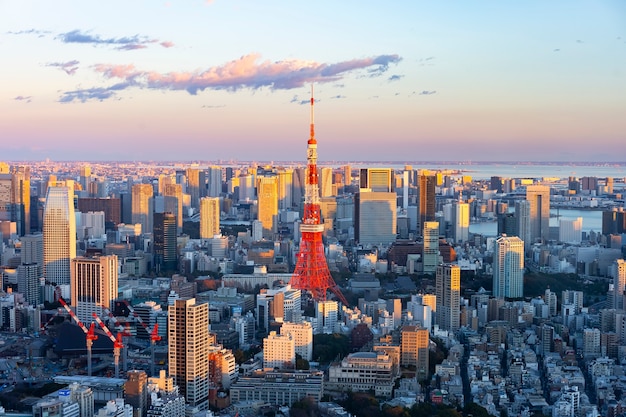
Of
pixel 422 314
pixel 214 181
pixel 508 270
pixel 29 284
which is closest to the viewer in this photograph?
pixel 422 314

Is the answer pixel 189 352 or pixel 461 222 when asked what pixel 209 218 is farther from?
pixel 189 352

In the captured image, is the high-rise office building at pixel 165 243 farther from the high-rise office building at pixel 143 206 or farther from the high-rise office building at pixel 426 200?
the high-rise office building at pixel 426 200

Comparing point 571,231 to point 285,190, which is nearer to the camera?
point 571,231

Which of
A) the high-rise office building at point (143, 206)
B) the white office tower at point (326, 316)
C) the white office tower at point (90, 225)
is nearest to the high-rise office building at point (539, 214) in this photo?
the white office tower at point (326, 316)

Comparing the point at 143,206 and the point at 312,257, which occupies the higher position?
the point at 143,206

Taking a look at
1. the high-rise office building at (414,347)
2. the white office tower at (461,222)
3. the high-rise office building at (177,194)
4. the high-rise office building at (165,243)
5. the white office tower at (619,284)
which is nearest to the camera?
the high-rise office building at (414,347)

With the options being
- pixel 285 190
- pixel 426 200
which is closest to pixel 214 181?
pixel 285 190

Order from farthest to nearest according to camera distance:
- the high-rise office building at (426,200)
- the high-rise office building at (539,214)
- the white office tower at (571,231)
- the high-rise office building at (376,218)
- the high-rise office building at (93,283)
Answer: the high-rise office building at (426,200)
the high-rise office building at (376,218)
the high-rise office building at (539,214)
the white office tower at (571,231)
the high-rise office building at (93,283)
